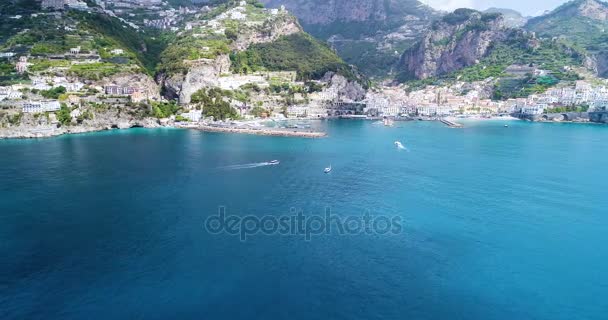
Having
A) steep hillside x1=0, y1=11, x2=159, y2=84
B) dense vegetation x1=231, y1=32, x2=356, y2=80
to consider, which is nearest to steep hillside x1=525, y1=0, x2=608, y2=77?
dense vegetation x1=231, y1=32, x2=356, y2=80

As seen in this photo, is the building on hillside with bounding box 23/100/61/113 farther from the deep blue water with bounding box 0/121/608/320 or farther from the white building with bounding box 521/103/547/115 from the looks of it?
the white building with bounding box 521/103/547/115

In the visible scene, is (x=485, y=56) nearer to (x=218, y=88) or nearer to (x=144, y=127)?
(x=218, y=88)

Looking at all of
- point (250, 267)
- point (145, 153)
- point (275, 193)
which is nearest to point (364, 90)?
point (145, 153)

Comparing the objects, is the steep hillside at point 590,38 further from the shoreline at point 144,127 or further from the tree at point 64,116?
the tree at point 64,116

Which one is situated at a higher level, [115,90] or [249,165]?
[115,90]

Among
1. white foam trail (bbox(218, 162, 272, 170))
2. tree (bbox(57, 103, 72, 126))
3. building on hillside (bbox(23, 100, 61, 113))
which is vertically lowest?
white foam trail (bbox(218, 162, 272, 170))

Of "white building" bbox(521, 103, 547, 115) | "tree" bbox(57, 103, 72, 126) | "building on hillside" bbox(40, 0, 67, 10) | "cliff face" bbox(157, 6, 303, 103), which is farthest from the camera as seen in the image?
"white building" bbox(521, 103, 547, 115)

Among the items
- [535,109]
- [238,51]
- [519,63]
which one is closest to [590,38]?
[519,63]
